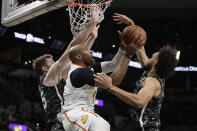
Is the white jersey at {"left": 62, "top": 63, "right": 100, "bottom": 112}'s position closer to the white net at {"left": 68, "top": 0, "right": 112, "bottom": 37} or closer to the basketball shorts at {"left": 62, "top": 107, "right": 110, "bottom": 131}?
the basketball shorts at {"left": 62, "top": 107, "right": 110, "bottom": 131}

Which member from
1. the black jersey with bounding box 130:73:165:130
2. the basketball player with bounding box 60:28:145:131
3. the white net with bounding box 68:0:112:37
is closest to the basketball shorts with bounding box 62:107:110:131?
the basketball player with bounding box 60:28:145:131

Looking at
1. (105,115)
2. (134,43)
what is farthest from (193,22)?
(134,43)

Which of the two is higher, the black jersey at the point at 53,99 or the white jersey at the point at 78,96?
the white jersey at the point at 78,96

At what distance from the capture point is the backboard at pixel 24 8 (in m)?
3.95

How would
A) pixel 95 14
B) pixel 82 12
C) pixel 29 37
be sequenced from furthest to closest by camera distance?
pixel 29 37, pixel 82 12, pixel 95 14

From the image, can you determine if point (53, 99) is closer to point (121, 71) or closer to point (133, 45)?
point (121, 71)

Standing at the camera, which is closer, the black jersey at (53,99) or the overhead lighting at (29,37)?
the black jersey at (53,99)

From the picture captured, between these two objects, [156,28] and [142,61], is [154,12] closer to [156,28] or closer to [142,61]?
[156,28]

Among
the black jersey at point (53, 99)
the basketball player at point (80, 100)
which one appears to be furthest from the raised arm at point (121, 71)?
the black jersey at point (53, 99)

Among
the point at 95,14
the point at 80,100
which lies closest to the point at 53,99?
the point at 80,100

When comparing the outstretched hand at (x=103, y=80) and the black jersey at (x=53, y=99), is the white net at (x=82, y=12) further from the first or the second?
the outstretched hand at (x=103, y=80)

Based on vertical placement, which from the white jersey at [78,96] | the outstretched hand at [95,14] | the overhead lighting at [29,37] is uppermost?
the outstretched hand at [95,14]

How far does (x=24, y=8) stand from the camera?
14.2ft

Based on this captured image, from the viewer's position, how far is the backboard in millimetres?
3945
